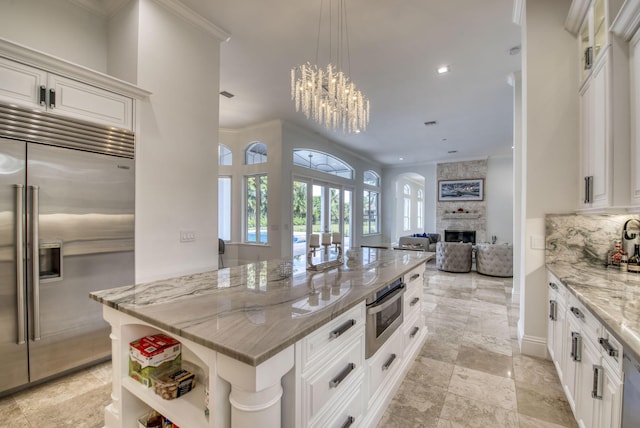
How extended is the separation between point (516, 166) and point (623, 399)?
3655 millimetres

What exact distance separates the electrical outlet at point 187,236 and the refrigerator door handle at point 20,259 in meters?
1.07

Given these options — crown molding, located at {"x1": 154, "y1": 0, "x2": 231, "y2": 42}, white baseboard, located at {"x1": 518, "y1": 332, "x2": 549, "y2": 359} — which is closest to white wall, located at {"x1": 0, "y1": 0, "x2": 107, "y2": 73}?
crown molding, located at {"x1": 154, "y1": 0, "x2": 231, "y2": 42}

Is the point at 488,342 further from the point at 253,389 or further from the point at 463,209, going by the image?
the point at 463,209

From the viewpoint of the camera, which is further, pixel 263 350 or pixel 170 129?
pixel 170 129

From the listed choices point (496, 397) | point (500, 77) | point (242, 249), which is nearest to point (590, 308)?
point (496, 397)

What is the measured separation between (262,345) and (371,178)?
31.6ft

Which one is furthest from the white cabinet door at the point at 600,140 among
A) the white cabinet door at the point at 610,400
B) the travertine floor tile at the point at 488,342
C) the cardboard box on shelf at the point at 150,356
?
the cardboard box on shelf at the point at 150,356

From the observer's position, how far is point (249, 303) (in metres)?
1.25

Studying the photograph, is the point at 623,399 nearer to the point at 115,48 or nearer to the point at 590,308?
the point at 590,308

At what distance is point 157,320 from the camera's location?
1.07 m

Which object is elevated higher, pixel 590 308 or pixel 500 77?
pixel 500 77

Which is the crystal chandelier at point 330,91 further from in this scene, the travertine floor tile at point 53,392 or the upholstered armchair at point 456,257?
the upholstered armchair at point 456,257

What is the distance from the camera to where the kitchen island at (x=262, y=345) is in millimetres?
907

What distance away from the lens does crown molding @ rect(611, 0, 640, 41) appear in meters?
1.53
